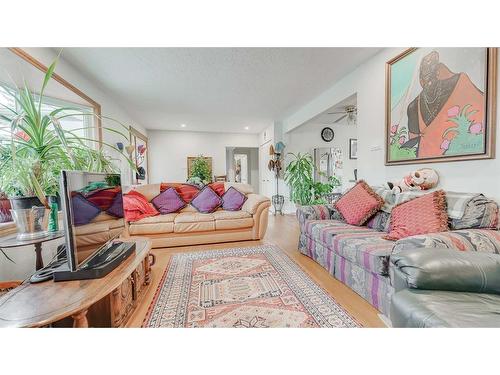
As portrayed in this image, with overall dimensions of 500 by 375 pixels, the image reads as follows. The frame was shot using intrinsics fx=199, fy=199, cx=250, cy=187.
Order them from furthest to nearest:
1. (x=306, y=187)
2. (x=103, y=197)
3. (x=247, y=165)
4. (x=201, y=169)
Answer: (x=247, y=165)
(x=201, y=169)
(x=306, y=187)
(x=103, y=197)

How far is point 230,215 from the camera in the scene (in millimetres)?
2977

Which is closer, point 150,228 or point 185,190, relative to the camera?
point 150,228

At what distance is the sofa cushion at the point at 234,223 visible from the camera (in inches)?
115

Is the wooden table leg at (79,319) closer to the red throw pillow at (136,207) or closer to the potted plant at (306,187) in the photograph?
the red throw pillow at (136,207)

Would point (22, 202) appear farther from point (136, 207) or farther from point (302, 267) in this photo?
point (302, 267)

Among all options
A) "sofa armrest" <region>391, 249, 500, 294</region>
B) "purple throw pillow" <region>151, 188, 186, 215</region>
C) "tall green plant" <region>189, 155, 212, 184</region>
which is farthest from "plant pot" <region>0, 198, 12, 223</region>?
"tall green plant" <region>189, 155, 212, 184</region>

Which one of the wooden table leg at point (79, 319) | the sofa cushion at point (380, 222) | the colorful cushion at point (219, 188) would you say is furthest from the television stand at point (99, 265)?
the sofa cushion at point (380, 222)

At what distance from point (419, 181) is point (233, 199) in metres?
2.35

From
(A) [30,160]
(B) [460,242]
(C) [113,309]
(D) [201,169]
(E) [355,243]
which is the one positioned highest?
(D) [201,169]


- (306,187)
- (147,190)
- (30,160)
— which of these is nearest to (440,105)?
(306,187)

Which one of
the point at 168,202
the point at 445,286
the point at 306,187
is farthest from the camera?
the point at 306,187
